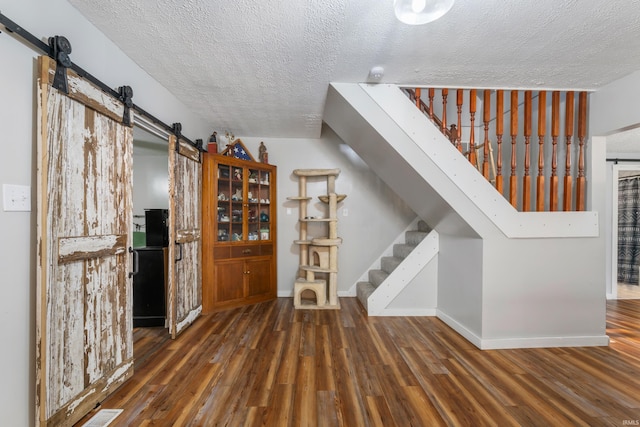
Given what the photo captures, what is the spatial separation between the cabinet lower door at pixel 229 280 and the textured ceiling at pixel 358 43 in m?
1.93

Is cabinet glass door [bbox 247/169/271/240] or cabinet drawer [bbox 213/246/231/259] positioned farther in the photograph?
cabinet glass door [bbox 247/169/271/240]

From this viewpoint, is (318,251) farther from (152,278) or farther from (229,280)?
(152,278)

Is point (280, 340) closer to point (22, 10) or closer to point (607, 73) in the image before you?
point (22, 10)

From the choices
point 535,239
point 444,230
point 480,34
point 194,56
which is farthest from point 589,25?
point 194,56

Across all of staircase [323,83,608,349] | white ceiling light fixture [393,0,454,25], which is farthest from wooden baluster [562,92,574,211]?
white ceiling light fixture [393,0,454,25]

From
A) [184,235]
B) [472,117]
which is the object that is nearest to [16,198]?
[184,235]

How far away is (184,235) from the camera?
274cm

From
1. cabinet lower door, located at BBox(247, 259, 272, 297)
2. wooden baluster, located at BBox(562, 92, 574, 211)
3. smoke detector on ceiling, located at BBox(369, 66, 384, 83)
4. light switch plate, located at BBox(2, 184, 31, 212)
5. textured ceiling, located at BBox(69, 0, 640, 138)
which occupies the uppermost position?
textured ceiling, located at BBox(69, 0, 640, 138)

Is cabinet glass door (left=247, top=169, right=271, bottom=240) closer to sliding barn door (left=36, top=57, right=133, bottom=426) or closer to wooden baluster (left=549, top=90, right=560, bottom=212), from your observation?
sliding barn door (left=36, top=57, right=133, bottom=426)

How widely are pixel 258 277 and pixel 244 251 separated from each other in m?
0.42

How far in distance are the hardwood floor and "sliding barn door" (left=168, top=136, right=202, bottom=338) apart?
0.27 m

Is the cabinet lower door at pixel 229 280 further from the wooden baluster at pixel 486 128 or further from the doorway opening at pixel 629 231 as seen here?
the doorway opening at pixel 629 231

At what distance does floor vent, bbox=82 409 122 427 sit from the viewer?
1485mm

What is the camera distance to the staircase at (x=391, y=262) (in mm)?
3471
